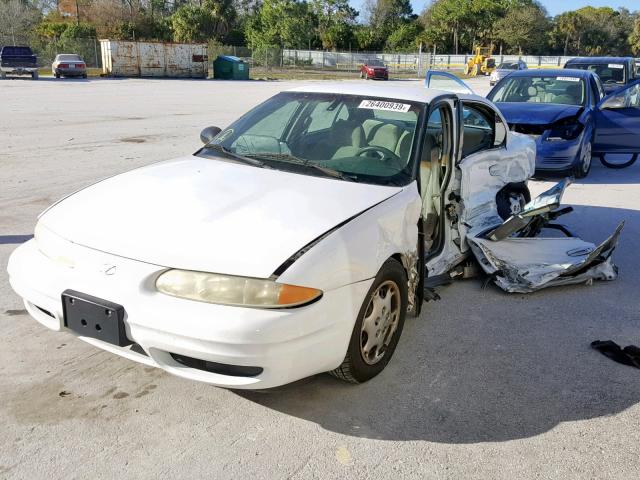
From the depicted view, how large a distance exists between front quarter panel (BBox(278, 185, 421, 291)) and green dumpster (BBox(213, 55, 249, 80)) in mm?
40337

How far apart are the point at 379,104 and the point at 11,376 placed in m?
2.84

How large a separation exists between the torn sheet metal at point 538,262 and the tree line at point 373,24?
63.3m

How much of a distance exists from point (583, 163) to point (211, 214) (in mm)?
8237

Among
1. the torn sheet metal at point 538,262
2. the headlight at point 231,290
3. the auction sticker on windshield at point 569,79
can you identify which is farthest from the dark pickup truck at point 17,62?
the headlight at point 231,290

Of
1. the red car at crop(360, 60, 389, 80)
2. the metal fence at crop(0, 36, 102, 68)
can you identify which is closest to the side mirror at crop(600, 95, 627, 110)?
the red car at crop(360, 60, 389, 80)

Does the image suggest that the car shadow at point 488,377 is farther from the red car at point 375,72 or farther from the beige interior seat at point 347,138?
the red car at point 375,72

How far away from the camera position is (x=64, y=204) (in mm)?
3430

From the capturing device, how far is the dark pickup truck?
31547mm

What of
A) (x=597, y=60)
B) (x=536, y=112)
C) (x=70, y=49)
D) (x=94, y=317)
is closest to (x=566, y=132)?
(x=536, y=112)

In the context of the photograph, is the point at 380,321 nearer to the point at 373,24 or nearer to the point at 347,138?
the point at 347,138

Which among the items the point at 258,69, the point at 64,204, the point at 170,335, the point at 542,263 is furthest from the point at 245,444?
the point at 258,69

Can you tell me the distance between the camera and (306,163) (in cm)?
387

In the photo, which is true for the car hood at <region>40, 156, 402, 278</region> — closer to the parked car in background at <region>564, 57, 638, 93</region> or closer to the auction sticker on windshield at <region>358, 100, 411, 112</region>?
the auction sticker on windshield at <region>358, 100, 411, 112</region>

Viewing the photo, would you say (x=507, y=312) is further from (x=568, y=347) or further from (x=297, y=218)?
(x=297, y=218)
